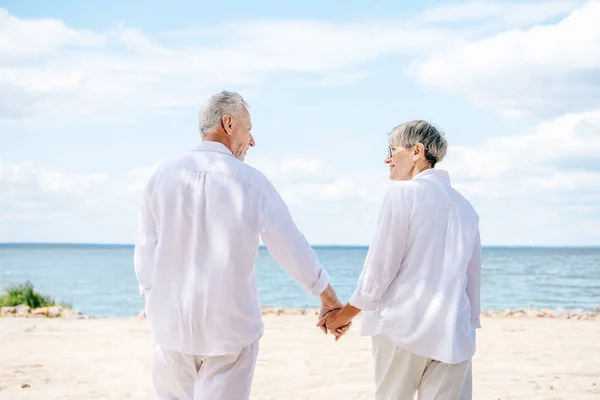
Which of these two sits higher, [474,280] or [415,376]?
[474,280]

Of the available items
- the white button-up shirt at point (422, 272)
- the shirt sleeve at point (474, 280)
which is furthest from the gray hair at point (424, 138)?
the shirt sleeve at point (474, 280)

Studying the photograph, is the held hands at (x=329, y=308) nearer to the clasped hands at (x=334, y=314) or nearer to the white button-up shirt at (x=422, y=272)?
the clasped hands at (x=334, y=314)

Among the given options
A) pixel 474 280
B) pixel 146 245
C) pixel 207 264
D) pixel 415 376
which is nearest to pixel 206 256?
pixel 207 264

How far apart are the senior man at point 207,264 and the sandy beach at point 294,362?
138 inches

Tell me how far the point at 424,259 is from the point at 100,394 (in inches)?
171

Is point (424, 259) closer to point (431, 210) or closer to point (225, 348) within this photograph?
point (431, 210)

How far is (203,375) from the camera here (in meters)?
3.08

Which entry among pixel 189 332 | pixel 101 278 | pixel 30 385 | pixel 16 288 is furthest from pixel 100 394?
pixel 101 278

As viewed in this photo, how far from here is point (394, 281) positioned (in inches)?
126

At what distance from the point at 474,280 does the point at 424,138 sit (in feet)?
2.05

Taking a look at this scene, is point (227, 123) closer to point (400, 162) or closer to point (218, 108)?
point (218, 108)

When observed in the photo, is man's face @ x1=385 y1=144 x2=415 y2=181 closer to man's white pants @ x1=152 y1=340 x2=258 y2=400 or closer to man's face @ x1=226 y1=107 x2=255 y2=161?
man's face @ x1=226 y1=107 x2=255 y2=161

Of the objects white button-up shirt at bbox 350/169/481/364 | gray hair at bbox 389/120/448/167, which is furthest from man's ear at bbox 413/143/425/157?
white button-up shirt at bbox 350/169/481/364

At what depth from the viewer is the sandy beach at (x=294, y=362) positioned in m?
6.72
